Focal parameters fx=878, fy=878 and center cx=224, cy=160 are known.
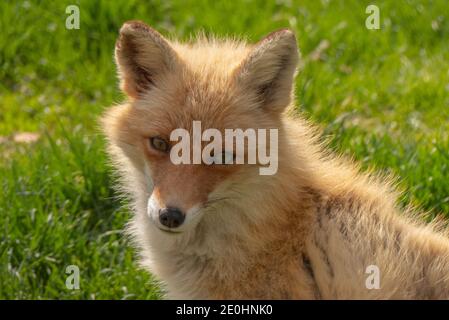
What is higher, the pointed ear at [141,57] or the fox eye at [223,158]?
the pointed ear at [141,57]

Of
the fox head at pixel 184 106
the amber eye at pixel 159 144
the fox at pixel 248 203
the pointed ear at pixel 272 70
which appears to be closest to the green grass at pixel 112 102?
the fox at pixel 248 203

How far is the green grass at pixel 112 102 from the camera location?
584 cm

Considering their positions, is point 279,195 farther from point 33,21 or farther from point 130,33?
point 33,21

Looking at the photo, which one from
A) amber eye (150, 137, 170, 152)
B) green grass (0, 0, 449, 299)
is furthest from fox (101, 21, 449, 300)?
green grass (0, 0, 449, 299)

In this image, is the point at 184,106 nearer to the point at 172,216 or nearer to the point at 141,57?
the point at 141,57

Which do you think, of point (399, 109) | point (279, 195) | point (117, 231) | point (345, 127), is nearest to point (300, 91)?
point (345, 127)

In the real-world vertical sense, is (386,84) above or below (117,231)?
above

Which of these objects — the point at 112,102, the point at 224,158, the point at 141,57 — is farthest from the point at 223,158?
the point at 112,102

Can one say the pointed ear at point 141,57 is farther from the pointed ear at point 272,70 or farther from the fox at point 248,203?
the pointed ear at point 272,70

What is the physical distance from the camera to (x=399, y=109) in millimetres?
7570

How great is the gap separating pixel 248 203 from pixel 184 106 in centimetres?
62

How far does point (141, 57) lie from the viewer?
4.84 metres

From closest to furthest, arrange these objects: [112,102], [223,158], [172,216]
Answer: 1. [172,216]
2. [223,158]
3. [112,102]
